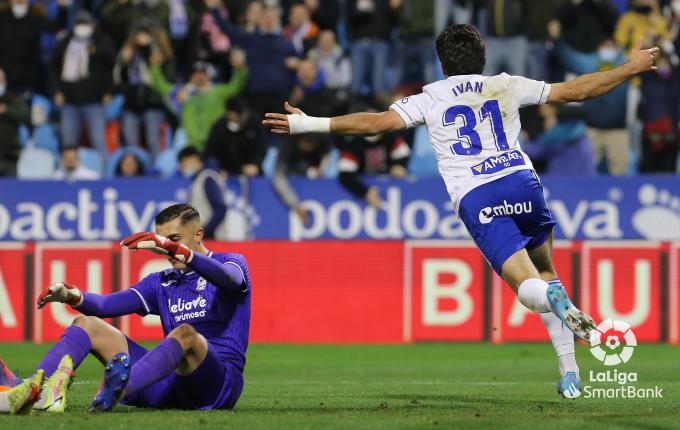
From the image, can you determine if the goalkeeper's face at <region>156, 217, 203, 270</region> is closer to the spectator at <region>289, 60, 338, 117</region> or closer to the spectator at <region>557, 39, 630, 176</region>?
the spectator at <region>289, 60, 338, 117</region>

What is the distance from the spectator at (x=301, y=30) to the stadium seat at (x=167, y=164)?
8.17ft

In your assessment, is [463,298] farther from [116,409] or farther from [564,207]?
[116,409]

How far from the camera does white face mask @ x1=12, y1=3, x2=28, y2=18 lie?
2111 centimetres

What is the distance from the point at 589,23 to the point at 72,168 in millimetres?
7913

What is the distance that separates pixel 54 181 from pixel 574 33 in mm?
7914

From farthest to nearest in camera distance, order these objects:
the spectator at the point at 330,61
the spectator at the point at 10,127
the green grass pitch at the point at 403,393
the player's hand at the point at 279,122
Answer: the spectator at the point at 10,127, the spectator at the point at 330,61, the player's hand at the point at 279,122, the green grass pitch at the point at 403,393

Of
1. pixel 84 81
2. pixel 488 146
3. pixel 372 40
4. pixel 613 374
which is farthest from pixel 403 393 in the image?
pixel 84 81

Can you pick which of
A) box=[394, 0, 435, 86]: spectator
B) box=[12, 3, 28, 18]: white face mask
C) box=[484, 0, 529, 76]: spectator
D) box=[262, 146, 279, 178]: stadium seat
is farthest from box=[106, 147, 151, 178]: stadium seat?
box=[484, 0, 529, 76]: spectator

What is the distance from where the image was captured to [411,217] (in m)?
19.8

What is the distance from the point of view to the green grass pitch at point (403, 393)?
26.5ft

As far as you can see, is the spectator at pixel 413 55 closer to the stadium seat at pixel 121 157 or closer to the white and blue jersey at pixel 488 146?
the stadium seat at pixel 121 157

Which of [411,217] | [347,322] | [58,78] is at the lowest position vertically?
[347,322]

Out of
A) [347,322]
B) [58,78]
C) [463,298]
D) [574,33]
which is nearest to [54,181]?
[58,78]

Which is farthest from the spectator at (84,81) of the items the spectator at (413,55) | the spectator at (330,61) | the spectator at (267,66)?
the spectator at (413,55)
